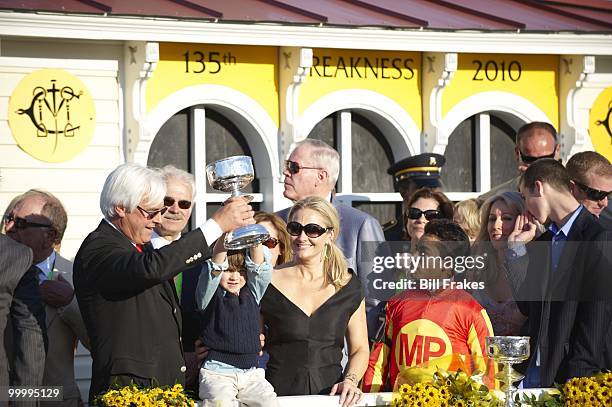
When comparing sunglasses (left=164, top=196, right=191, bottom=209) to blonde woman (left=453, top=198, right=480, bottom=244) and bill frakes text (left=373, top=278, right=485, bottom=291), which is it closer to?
bill frakes text (left=373, top=278, right=485, bottom=291)

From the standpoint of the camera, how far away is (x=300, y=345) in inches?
219

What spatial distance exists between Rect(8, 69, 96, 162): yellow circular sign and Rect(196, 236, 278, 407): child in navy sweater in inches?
138

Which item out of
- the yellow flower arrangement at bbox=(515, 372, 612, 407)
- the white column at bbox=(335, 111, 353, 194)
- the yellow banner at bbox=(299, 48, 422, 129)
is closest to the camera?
the yellow flower arrangement at bbox=(515, 372, 612, 407)

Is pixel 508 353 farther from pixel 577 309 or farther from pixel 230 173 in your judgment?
pixel 230 173

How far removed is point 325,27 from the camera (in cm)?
901

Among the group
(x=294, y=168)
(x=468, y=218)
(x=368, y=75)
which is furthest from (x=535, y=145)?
(x=368, y=75)

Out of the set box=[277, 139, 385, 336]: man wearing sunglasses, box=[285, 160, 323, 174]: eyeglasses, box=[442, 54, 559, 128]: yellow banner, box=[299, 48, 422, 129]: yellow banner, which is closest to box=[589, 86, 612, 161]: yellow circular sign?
box=[442, 54, 559, 128]: yellow banner

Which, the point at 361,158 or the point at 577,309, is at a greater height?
the point at 361,158

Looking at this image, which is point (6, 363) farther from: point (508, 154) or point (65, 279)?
point (508, 154)

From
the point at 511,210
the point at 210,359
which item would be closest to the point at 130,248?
the point at 210,359

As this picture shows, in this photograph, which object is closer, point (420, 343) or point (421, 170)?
point (420, 343)

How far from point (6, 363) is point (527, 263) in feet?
8.44

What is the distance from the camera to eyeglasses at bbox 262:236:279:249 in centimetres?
593

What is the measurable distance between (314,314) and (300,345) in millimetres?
153
